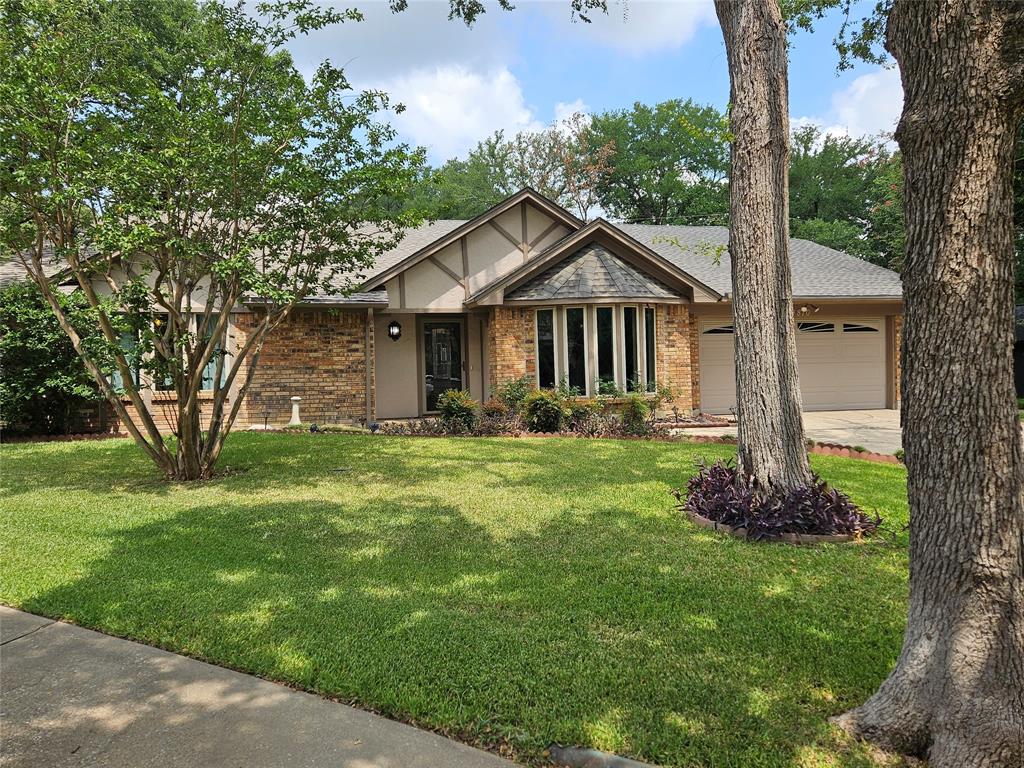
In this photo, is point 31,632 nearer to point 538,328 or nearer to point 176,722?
point 176,722

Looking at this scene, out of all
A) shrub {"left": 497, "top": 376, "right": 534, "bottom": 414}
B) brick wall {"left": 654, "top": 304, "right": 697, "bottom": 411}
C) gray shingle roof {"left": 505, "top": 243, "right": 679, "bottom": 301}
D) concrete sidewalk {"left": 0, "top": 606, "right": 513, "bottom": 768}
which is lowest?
concrete sidewalk {"left": 0, "top": 606, "right": 513, "bottom": 768}

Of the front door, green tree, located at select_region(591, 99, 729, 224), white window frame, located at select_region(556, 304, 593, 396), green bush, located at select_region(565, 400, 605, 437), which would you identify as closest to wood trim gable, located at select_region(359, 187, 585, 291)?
the front door

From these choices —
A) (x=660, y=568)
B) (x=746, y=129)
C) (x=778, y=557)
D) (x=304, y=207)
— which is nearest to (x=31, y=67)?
(x=304, y=207)

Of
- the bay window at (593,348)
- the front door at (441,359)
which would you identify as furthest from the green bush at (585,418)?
the front door at (441,359)

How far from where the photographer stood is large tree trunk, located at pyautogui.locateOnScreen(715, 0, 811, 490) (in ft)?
19.4

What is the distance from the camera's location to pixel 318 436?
11.6 metres

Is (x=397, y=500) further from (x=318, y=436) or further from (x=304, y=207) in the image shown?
(x=318, y=436)

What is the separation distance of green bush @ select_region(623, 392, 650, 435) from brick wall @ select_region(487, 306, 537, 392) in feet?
6.89

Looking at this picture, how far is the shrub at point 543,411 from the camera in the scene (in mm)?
11992

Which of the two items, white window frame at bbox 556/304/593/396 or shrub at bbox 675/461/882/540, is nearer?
shrub at bbox 675/461/882/540

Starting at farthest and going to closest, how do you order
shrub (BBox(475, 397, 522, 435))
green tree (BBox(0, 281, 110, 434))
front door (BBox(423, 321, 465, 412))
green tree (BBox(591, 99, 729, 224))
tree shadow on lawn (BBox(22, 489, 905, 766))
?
green tree (BBox(591, 99, 729, 224)), front door (BBox(423, 321, 465, 412)), shrub (BBox(475, 397, 522, 435)), green tree (BBox(0, 281, 110, 434)), tree shadow on lawn (BBox(22, 489, 905, 766))

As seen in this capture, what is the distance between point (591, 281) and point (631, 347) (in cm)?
165

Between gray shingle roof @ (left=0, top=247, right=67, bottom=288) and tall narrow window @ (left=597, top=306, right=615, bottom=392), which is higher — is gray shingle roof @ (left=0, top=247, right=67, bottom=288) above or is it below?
above

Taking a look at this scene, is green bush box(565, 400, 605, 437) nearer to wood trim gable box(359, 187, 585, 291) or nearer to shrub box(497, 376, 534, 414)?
shrub box(497, 376, 534, 414)
